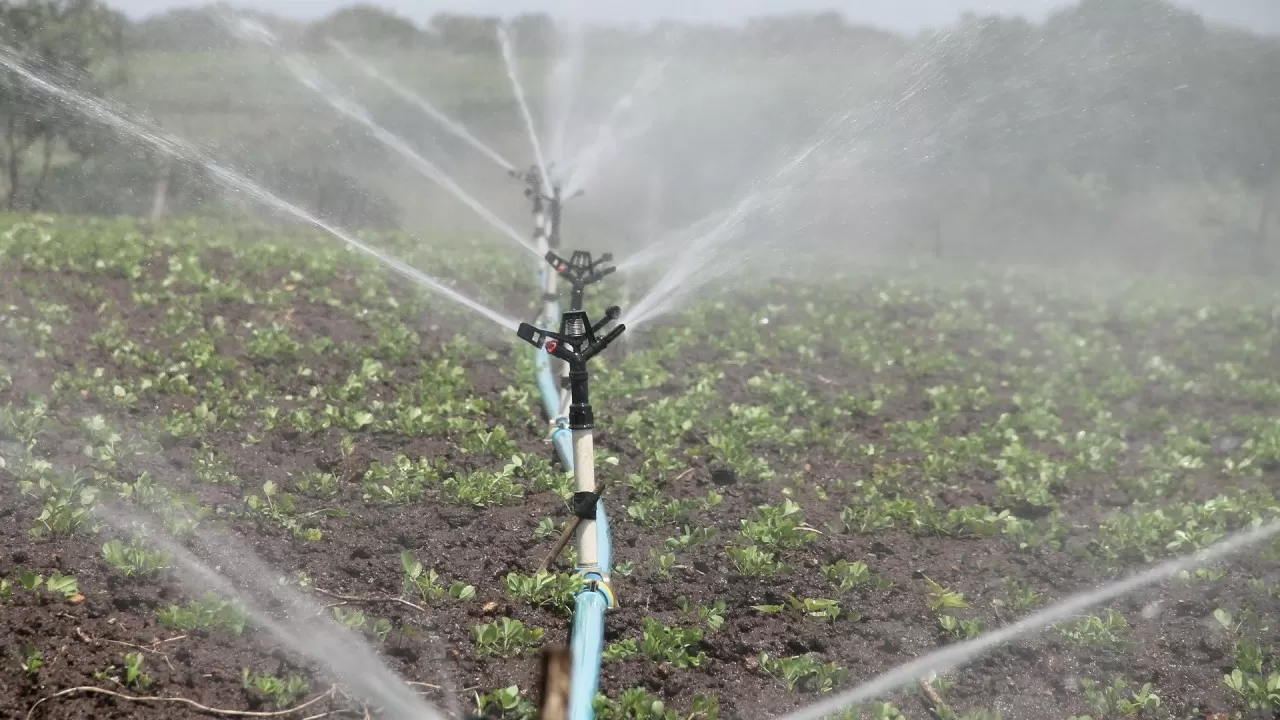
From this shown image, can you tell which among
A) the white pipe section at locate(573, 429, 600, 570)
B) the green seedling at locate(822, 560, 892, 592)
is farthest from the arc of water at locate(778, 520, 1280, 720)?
the white pipe section at locate(573, 429, 600, 570)

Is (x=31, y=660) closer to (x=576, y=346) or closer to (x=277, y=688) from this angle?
(x=277, y=688)

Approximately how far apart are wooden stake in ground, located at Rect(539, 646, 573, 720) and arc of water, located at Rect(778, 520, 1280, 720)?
7.60 ft

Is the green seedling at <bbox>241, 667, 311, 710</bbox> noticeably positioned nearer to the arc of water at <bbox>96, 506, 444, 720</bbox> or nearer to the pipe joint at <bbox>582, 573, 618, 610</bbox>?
the arc of water at <bbox>96, 506, 444, 720</bbox>

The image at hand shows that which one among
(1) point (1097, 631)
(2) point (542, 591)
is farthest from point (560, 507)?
(1) point (1097, 631)

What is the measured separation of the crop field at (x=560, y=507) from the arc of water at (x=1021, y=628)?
0.28 ft

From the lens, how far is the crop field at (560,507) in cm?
427

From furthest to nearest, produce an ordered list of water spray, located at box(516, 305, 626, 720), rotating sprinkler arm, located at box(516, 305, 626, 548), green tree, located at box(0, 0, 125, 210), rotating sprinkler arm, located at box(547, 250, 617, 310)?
green tree, located at box(0, 0, 125, 210)
rotating sprinkler arm, located at box(547, 250, 617, 310)
rotating sprinkler arm, located at box(516, 305, 626, 548)
water spray, located at box(516, 305, 626, 720)

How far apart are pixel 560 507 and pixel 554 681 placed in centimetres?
357

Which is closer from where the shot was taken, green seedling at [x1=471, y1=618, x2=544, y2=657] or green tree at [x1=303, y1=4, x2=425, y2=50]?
green seedling at [x1=471, y1=618, x2=544, y2=657]

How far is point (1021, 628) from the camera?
5.09m

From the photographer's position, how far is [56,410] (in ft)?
20.4

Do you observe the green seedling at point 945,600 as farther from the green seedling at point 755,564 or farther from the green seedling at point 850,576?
the green seedling at point 755,564

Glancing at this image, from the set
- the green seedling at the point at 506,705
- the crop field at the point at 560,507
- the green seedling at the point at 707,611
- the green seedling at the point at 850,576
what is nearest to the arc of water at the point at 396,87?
the crop field at the point at 560,507

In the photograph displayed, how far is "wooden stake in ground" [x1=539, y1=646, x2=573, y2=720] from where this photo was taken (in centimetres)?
211
